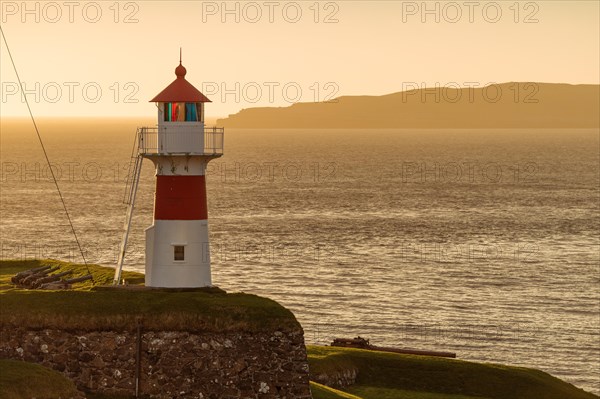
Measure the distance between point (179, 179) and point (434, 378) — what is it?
13.8 m

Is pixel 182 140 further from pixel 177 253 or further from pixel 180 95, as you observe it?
pixel 177 253

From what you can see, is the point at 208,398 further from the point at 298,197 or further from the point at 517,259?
the point at 298,197

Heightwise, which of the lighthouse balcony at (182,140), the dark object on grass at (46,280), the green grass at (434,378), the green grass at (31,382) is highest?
the lighthouse balcony at (182,140)

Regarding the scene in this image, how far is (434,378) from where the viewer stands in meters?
43.9

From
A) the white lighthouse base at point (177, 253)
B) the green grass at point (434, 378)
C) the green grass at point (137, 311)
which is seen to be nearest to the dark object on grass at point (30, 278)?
the green grass at point (137, 311)

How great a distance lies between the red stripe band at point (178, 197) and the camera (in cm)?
3719

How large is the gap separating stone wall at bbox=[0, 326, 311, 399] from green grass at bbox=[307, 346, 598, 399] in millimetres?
8130

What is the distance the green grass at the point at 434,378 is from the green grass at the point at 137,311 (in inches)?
324

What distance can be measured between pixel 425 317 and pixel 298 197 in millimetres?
87422

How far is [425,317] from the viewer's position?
70938 mm

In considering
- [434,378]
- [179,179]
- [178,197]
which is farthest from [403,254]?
[179,179]

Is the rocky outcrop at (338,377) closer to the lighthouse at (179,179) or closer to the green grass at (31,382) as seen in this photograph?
the lighthouse at (179,179)

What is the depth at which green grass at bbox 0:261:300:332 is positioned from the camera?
33812 millimetres

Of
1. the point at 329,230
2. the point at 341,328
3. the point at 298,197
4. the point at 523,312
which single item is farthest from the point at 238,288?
the point at 298,197
